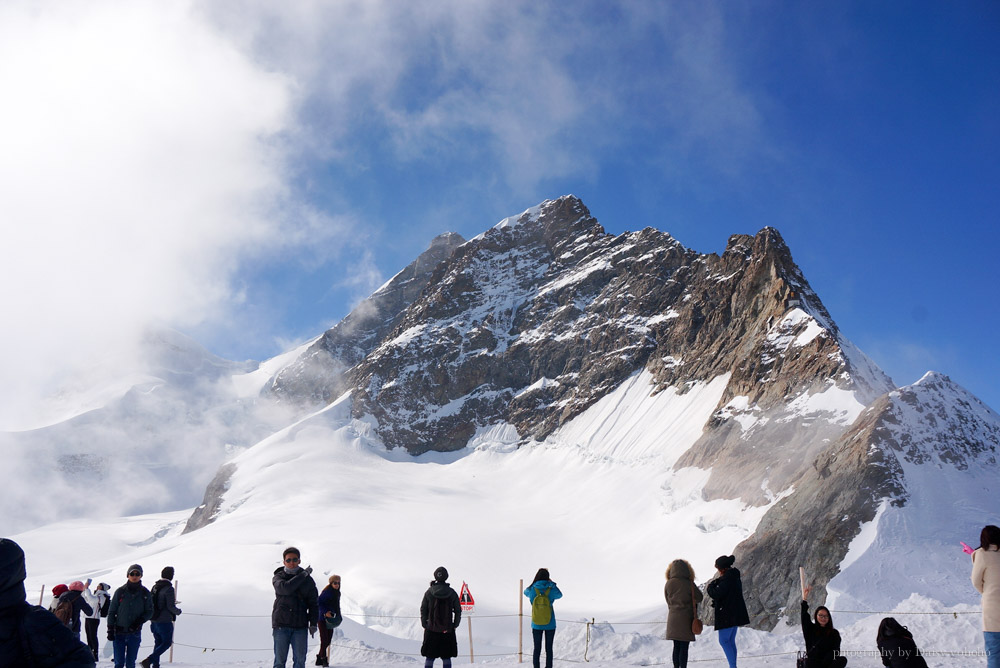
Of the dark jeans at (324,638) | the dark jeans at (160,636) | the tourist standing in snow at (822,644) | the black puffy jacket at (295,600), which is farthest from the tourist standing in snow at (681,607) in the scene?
the dark jeans at (160,636)

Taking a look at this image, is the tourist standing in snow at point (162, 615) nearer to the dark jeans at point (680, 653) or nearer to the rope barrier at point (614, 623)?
the dark jeans at point (680, 653)

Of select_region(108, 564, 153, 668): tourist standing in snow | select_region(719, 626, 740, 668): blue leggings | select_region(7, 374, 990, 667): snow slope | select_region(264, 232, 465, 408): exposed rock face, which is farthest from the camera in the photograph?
select_region(264, 232, 465, 408): exposed rock face

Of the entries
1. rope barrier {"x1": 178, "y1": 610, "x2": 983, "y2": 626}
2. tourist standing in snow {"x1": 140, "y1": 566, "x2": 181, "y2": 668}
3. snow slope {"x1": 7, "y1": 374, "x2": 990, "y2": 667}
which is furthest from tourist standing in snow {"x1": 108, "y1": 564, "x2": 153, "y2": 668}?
rope barrier {"x1": 178, "y1": 610, "x2": 983, "y2": 626}

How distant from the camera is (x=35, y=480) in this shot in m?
176

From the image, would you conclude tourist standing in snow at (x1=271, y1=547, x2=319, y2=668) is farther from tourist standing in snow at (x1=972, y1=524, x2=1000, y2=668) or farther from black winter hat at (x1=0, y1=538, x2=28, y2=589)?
tourist standing in snow at (x1=972, y1=524, x2=1000, y2=668)

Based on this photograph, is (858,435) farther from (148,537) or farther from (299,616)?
(148,537)

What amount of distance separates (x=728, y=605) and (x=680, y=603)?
766 mm

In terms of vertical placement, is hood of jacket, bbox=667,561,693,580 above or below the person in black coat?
Answer: below

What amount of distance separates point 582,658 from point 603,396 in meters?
83.3

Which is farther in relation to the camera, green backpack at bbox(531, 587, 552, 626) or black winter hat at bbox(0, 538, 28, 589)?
green backpack at bbox(531, 587, 552, 626)

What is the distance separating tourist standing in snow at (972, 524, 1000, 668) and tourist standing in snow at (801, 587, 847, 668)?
1.92 m

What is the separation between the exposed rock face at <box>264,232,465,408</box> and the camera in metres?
161

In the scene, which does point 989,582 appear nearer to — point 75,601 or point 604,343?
point 75,601

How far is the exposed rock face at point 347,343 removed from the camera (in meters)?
161
